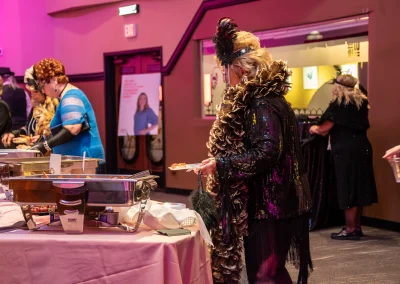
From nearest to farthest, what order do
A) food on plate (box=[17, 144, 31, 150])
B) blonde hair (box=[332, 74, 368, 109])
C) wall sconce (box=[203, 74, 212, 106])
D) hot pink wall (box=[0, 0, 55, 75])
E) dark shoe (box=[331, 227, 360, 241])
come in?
food on plate (box=[17, 144, 31, 150]) → blonde hair (box=[332, 74, 368, 109]) → dark shoe (box=[331, 227, 360, 241]) → wall sconce (box=[203, 74, 212, 106]) → hot pink wall (box=[0, 0, 55, 75])

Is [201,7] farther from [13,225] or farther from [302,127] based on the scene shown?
[13,225]

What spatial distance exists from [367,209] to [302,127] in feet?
3.50

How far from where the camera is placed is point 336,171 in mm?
5164

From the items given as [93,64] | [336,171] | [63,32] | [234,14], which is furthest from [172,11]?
[336,171]

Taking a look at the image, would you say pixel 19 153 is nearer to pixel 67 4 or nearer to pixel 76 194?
pixel 76 194

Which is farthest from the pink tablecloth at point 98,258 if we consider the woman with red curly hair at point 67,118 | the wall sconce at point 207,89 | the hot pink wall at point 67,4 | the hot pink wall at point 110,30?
the hot pink wall at point 67,4

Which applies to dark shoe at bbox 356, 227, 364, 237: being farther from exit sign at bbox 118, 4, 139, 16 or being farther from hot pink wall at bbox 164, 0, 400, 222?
exit sign at bbox 118, 4, 139, 16

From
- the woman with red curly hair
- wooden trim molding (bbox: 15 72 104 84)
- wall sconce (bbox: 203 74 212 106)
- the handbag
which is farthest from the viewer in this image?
wooden trim molding (bbox: 15 72 104 84)

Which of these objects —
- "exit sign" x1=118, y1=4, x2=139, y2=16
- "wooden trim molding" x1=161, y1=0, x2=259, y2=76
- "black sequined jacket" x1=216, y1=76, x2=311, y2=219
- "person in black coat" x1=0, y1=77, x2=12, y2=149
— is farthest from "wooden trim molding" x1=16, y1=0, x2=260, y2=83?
"black sequined jacket" x1=216, y1=76, x2=311, y2=219

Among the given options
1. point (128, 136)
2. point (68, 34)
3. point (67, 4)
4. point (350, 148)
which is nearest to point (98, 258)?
point (350, 148)

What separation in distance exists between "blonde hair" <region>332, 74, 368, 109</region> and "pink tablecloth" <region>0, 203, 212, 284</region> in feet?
10.8

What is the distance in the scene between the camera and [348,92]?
502 centimetres

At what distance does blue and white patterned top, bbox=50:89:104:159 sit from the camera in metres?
3.45

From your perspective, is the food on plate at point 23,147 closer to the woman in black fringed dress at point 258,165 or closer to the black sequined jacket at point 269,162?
the woman in black fringed dress at point 258,165
